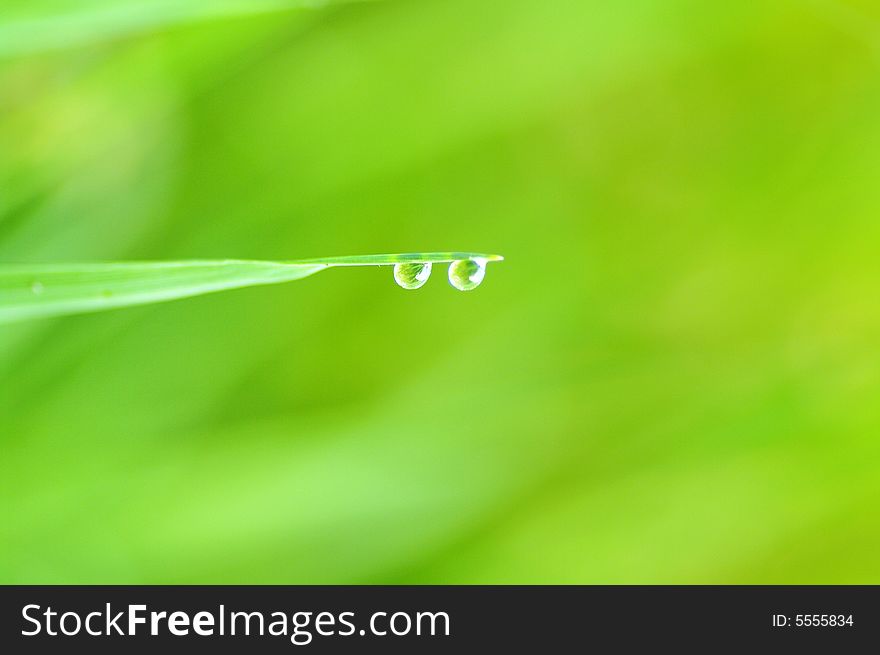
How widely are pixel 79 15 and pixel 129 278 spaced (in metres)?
Answer: 0.17

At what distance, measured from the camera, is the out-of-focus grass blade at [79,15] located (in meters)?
0.40

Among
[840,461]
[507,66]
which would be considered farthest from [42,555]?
[840,461]

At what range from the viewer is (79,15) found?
0.41 meters

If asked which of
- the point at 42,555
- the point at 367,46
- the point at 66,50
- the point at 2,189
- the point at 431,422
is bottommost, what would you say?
the point at 42,555

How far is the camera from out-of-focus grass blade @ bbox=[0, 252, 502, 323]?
304 mm

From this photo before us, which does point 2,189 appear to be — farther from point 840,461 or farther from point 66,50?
point 840,461

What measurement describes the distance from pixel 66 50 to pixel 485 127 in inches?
15.2

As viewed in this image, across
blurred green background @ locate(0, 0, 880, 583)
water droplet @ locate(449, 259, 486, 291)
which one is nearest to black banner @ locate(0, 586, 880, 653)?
blurred green background @ locate(0, 0, 880, 583)

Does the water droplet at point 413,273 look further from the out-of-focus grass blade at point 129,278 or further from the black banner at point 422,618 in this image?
the black banner at point 422,618

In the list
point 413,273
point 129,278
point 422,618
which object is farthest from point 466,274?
point 422,618

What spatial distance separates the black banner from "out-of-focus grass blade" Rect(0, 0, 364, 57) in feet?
1.28

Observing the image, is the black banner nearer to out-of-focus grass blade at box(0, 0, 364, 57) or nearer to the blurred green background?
the blurred green background

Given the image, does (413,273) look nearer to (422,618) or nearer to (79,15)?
(79,15)

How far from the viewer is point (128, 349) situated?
74 centimetres
